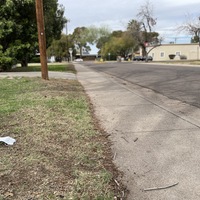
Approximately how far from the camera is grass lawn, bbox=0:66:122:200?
128 inches

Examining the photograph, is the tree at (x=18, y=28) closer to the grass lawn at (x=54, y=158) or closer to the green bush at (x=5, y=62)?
the green bush at (x=5, y=62)

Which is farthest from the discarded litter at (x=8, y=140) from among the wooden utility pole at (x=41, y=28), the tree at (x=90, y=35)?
the tree at (x=90, y=35)

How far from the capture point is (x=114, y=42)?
105m

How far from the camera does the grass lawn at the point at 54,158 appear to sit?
325 centimetres

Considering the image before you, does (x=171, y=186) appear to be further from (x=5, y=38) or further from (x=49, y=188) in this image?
(x=5, y=38)

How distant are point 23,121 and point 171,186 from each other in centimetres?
359

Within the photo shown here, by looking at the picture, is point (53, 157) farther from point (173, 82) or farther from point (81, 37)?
point (81, 37)

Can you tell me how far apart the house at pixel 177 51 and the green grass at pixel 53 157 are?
238ft

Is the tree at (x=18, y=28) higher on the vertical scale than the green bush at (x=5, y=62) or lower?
higher

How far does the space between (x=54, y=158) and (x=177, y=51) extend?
78152 millimetres

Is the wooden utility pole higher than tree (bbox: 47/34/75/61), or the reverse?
tree (bbox: 47/34/75/61)

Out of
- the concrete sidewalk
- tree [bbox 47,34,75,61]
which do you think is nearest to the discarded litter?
the concrete sidewalk

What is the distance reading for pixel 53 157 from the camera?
418 centimetres

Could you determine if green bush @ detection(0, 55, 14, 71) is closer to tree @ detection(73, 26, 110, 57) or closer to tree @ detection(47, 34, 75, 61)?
tree @ detection(47, 34, 75, 61)
